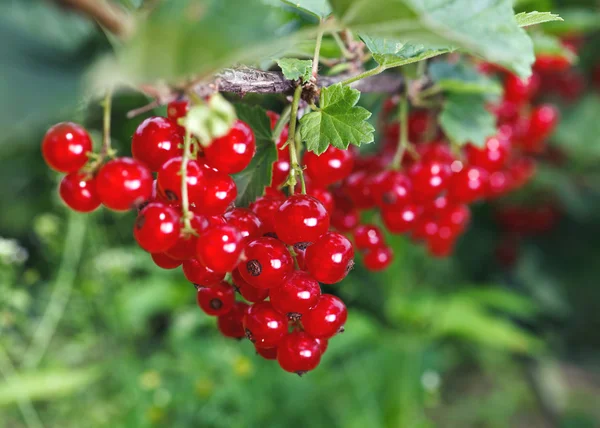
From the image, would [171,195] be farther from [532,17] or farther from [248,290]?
[532,17]

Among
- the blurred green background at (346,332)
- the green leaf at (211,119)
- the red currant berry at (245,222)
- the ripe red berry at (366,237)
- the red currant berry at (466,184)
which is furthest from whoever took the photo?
the blurred green background at (346,332)

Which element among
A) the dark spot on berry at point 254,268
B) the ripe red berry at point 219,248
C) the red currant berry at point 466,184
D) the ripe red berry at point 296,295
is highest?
the ripe red berry at point 219,248

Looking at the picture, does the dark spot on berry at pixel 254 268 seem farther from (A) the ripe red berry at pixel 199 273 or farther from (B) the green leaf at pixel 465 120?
(B) the green leaf at pixel 465 120

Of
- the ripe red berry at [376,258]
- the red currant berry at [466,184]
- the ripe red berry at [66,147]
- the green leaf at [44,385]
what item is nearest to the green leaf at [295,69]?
the ripe red berry at [66,147]

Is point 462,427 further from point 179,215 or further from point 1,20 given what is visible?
A: point 1,20

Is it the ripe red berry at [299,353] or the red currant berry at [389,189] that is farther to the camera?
the red currant berry at [389,189]

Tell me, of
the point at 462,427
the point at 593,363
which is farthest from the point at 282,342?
the point at 593,363

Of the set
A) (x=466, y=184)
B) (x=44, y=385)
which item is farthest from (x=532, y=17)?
(x=44, y=385)
